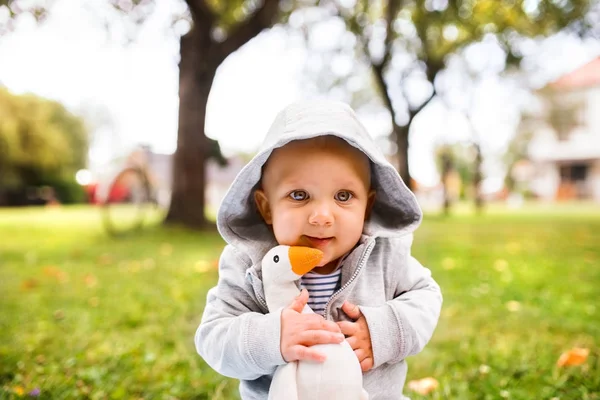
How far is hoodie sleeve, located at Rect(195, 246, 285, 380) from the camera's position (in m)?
1.24

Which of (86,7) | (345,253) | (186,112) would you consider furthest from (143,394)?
(86,7)

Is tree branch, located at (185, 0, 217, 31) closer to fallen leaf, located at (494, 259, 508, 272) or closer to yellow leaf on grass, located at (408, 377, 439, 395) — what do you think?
fallen leaf, located at (494, 259, 508, 272)

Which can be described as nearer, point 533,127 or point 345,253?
point 345,253

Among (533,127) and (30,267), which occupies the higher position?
(533,127)

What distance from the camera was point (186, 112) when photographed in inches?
357

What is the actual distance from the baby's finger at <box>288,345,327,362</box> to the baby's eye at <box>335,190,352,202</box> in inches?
15.8

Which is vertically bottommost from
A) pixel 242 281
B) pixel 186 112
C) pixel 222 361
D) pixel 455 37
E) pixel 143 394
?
pixel 143 394

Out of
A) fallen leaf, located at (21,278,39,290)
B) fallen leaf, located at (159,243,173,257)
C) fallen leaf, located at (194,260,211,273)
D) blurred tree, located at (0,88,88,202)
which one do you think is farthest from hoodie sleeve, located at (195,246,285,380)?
blurred tree, located at (0,88,88,202)

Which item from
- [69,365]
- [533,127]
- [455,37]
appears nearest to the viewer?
[69,365]

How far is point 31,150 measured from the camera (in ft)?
75.8

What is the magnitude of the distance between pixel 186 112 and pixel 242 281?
8053mm

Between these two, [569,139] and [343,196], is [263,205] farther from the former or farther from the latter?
[569,139]

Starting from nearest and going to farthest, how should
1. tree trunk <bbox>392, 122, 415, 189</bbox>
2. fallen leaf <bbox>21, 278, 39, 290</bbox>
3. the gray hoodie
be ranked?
the gray hoodie → fallen leaf <bbox>21, 278, 39, 290</bbox> → tree trunk <bbox>392, 122, 415, 189</bbox>

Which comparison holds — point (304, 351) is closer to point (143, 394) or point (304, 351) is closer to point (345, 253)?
point (345, 253)
